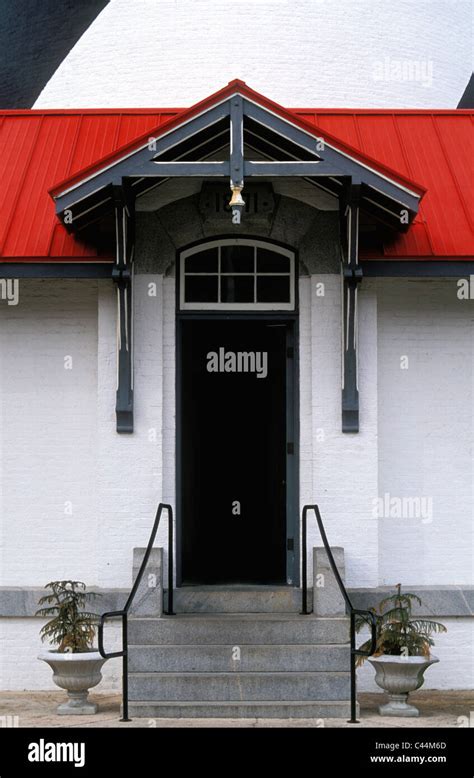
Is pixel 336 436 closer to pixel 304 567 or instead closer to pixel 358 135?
pixel 304 567

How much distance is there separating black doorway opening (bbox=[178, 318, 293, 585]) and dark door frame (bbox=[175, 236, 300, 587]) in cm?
11

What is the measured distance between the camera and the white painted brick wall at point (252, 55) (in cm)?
1590

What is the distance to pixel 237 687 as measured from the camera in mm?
11383

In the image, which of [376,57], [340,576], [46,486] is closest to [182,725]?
[340,576]

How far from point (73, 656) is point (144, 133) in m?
4.72

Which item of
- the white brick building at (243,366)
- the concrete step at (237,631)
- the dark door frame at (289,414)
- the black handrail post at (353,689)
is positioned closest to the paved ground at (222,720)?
the black handrail post at (353,689)

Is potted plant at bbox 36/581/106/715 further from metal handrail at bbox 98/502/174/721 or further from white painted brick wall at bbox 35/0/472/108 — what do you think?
white painted brick wall at bbox 35/0/472/108

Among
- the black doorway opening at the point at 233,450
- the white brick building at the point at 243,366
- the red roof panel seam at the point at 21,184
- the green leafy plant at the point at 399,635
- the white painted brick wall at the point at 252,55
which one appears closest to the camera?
the green leafy plant at the point at 399,635

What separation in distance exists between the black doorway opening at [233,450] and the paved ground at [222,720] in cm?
173

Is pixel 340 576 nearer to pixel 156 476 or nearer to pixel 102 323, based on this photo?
pixel 156 476

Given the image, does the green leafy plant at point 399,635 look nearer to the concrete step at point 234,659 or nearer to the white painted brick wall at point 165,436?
the concrete step at point 234,659

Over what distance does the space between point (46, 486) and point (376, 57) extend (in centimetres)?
649

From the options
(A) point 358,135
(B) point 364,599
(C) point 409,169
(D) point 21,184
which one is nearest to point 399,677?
(B) point 364,599

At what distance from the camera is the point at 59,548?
1308cm
